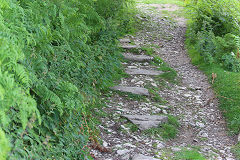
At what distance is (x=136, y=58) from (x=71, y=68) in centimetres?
404

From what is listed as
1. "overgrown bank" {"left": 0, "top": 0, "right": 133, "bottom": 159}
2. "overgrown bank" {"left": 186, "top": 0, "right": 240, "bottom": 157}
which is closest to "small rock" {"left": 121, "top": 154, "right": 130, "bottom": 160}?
"overgrown bank" {"left": 0, "top": 0, "right": 133, "bottom": 159}

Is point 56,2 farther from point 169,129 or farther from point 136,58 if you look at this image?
point 136,58

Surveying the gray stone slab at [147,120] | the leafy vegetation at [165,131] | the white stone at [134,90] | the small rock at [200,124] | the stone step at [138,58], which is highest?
the stone step at [138,58]

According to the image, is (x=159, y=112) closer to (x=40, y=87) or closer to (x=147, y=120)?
(x=147, y=120)

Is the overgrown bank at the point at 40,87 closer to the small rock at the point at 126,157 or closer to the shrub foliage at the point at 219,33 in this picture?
the small rock at the point at 126,157

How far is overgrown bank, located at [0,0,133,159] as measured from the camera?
2422mm

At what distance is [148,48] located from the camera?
9039mm

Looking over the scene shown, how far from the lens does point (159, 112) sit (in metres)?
5.49

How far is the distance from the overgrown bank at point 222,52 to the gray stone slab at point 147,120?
1.27 metres

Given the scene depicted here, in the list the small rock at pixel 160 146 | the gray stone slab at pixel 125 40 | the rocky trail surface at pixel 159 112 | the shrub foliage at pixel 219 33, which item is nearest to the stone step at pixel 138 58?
the rocky trail surface at pixel 159 112

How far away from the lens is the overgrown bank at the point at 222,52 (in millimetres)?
5816

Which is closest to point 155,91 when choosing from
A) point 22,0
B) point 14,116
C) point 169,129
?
point 169,129

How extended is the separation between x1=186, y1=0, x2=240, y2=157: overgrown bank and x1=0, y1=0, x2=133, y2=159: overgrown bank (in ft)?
9.05

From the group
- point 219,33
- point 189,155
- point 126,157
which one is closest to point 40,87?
point 126,157
